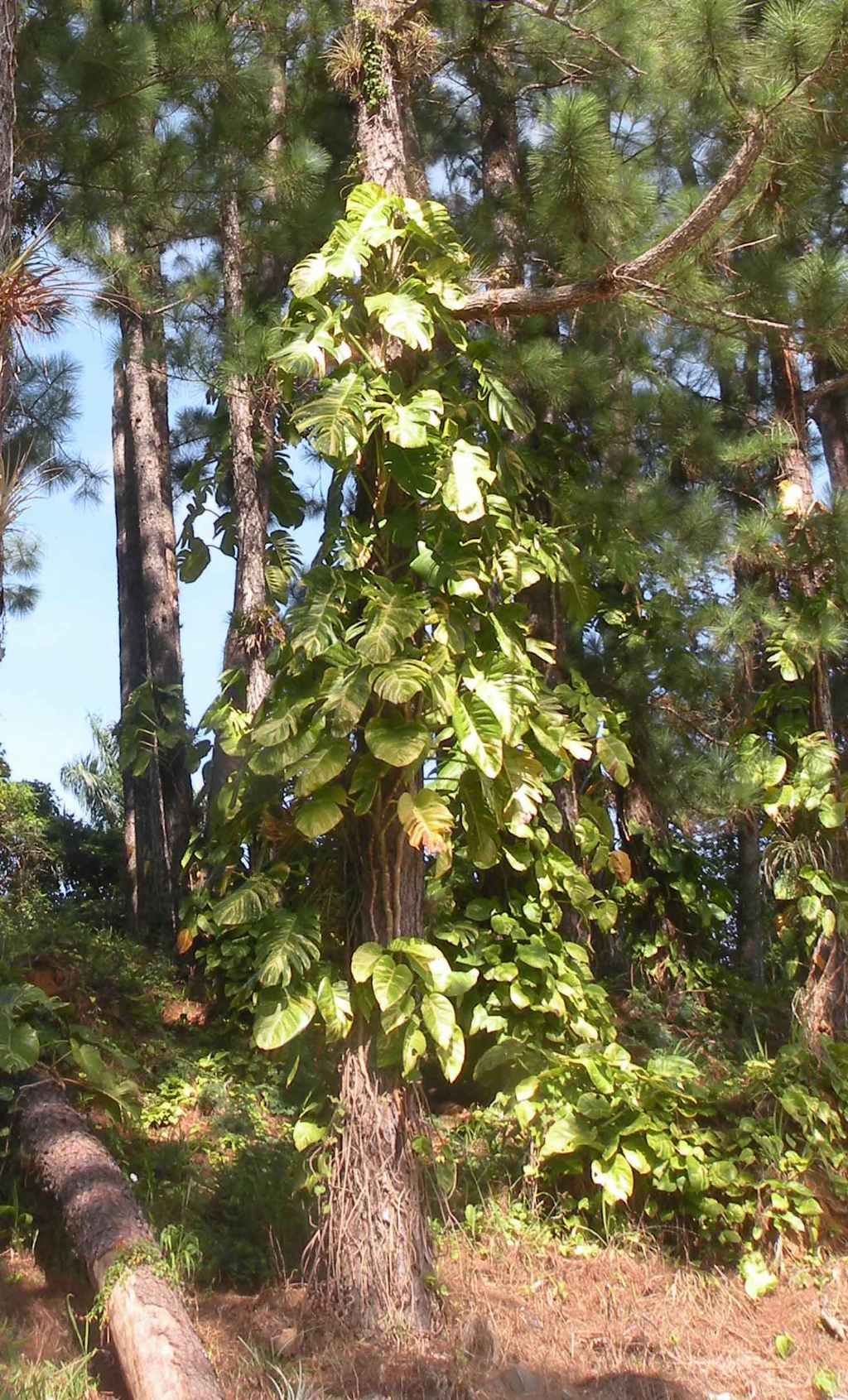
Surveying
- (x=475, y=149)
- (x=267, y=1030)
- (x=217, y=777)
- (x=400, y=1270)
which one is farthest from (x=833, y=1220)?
(x=475, y=149)

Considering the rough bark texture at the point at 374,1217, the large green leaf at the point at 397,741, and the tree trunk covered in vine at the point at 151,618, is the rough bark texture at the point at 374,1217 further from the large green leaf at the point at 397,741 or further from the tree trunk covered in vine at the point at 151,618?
the tree trunk covered in vine at the point at 151,618

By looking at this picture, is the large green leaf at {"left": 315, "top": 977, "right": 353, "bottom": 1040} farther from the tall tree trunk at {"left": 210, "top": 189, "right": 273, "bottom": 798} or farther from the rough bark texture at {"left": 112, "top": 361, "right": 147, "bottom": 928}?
the rough bark texture at {"left": 112, "top": 361, "right": 147, "bottom": 928}

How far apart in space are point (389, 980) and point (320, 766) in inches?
29.5

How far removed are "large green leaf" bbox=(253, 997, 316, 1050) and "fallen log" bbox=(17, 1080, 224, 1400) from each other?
732 millimetres

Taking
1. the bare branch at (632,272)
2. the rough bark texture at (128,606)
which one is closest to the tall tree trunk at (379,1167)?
the bare branch at (632,272)

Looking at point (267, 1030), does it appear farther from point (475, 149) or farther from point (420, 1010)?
point (475, 149)

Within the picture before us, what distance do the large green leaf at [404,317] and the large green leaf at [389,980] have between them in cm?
212

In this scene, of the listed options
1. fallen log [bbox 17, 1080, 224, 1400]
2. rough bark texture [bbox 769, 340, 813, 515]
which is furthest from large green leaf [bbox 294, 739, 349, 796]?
rough bark texture [bbox 769, 340, 813, 515]

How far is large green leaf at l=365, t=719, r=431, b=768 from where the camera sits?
4.04 metres

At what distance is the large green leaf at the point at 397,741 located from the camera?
13.3 feet

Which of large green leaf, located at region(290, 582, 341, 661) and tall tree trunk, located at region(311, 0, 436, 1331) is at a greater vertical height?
large green leaf, located at region(290, 582, 341, 661)

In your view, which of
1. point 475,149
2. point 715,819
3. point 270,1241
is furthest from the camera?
point 475,149

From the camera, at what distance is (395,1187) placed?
13.6ft

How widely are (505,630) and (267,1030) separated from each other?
1.70 meters
